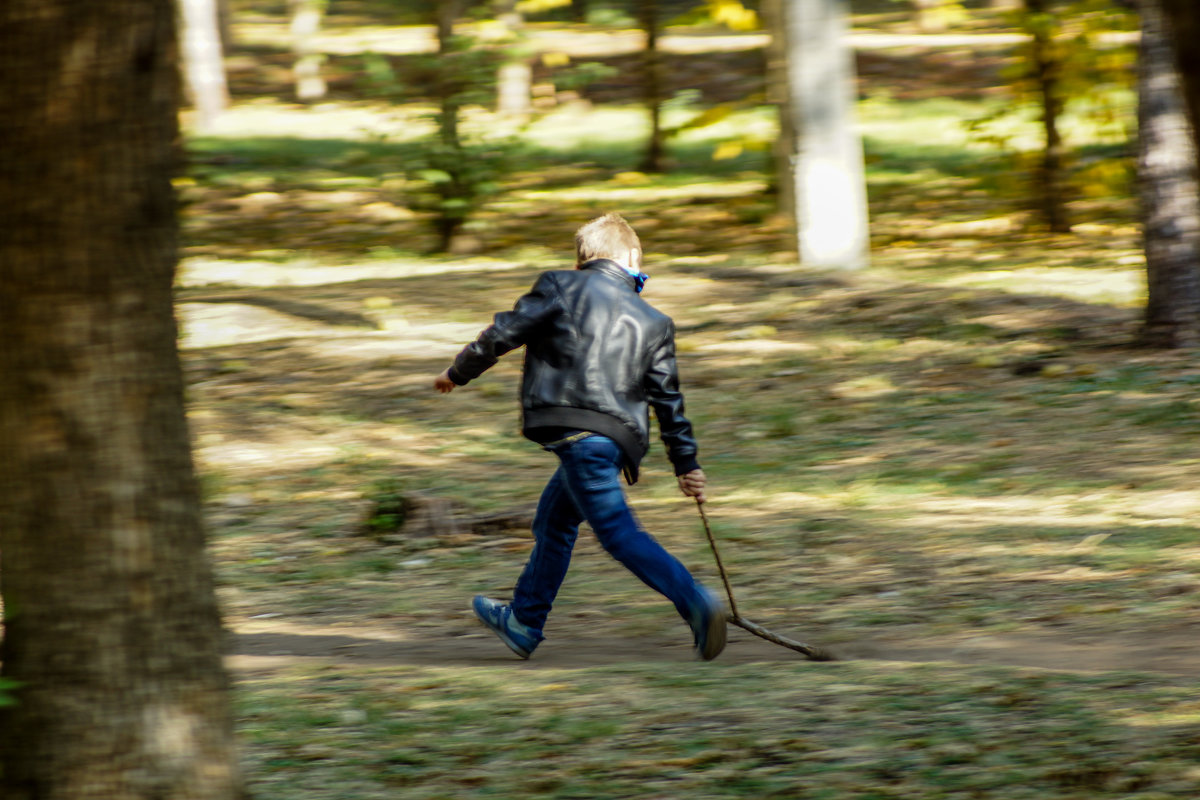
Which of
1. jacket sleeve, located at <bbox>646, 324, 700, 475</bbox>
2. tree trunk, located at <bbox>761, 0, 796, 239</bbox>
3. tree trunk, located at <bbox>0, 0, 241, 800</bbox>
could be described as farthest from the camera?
tree trunk, located at <bbox>761, 0, 796, 239</bbox>

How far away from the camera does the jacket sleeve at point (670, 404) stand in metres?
5.53

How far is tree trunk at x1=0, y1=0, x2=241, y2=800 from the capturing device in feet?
10.2

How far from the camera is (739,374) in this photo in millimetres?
12047

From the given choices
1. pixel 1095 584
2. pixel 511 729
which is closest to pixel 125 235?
pixel 511 729

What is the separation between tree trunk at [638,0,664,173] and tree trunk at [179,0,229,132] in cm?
1110

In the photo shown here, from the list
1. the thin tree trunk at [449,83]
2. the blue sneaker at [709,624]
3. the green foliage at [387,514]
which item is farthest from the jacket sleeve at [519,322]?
the thin tree trunk at [449,83]

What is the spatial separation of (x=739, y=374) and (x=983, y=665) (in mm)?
6956

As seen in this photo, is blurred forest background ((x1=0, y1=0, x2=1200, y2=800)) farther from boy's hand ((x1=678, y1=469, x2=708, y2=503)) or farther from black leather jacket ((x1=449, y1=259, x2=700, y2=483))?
black leather jacket ((x1=449, y1=259, x2=700, y2=483))

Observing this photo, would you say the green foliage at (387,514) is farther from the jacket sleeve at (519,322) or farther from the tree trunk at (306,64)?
the tree trunk at (306,64)

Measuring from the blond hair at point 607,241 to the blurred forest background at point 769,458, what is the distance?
1.61 m

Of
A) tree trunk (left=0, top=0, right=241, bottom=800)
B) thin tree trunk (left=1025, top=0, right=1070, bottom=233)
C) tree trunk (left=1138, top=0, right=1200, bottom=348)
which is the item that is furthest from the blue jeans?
thin tree trunk (left=1025, top=0, right=1070, bottom=233)

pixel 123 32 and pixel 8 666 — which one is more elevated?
pixel 123 32

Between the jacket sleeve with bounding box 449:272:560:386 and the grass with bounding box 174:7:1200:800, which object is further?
the jacket sleeve with bounding box 449:272:560:386

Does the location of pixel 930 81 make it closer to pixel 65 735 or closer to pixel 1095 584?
pixel 1095 584
